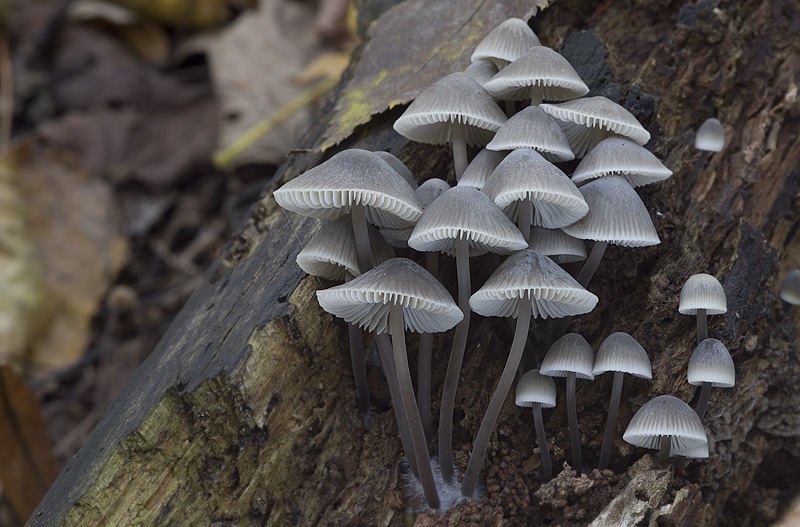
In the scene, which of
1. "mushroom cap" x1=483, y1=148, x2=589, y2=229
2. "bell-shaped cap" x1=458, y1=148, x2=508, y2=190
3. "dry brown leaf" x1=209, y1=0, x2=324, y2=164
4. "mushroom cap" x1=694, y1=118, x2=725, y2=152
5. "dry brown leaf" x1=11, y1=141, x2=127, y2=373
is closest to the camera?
"mushroom cap" x1=483, y1=148, x2=589, y2=229

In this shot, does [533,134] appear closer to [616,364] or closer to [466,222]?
[466,222]

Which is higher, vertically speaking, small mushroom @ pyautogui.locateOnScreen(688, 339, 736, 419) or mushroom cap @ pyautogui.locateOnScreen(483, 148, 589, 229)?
mushroom cap @ pyautogui.locateOnScreen(483, 148, 589, 229)

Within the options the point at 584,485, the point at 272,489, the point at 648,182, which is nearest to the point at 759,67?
the point at 648,182

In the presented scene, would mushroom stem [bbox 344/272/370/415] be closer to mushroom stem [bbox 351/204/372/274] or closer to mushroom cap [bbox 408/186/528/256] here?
mushroom stem [bbox 351/204/372/274]

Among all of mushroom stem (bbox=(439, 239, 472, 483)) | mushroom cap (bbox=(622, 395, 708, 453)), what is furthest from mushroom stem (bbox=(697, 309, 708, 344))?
mushroom stem (bbox=(439, 239, 472, 483))

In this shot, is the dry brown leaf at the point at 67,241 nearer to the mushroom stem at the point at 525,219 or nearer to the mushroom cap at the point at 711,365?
the mushroom stem at the point at 525,219

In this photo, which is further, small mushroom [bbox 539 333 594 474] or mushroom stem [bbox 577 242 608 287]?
mushroom stem [bbox 577 242 608 287]

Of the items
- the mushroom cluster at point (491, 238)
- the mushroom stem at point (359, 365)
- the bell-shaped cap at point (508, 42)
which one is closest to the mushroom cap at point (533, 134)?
the mushroom cluster at point (491, 238)

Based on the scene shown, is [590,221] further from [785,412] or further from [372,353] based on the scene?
[785,412]

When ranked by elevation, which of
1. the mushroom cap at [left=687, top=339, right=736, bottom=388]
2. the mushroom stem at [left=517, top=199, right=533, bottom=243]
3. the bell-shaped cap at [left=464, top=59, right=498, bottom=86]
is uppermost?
the bell-shaped cap at [left=464, top=59, right=498, bottom=86]
